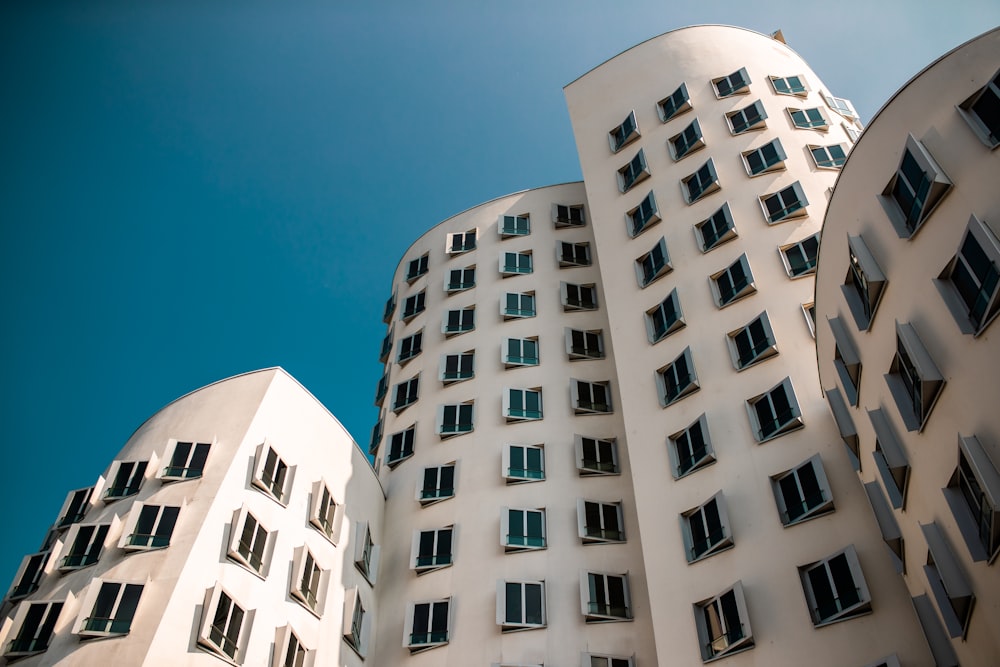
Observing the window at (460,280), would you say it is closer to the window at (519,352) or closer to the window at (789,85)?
the window at (519,352)

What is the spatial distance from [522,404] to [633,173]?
12.1 m

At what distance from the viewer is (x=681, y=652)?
73.7ft

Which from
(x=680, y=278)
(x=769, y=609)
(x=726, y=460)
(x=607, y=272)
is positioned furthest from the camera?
(x=607, y=272)

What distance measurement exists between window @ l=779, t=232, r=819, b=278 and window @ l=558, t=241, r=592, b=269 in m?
11.1

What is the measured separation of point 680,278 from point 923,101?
14.5 meters

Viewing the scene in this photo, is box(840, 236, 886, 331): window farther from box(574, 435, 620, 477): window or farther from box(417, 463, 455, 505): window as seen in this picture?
box(417, 463, 455, 505): window

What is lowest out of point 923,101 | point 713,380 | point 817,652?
point 817,652

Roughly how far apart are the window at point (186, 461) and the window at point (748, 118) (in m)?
24.6

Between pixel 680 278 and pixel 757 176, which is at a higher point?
pixel 757 176

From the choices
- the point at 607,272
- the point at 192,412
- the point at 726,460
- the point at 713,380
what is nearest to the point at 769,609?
the point at 726,460

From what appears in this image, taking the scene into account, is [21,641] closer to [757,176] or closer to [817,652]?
[817,652]

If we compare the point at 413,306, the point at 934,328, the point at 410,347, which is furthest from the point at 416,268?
the point at 934,328

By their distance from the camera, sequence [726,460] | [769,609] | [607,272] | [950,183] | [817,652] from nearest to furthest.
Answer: [950,183] < [817,652] < [769,609] < [726,460] < [607,272]

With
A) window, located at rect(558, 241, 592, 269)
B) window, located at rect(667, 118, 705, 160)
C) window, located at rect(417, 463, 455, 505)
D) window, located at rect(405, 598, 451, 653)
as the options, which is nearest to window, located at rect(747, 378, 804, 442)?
window, located at rect(417, 463, 455, 505)
